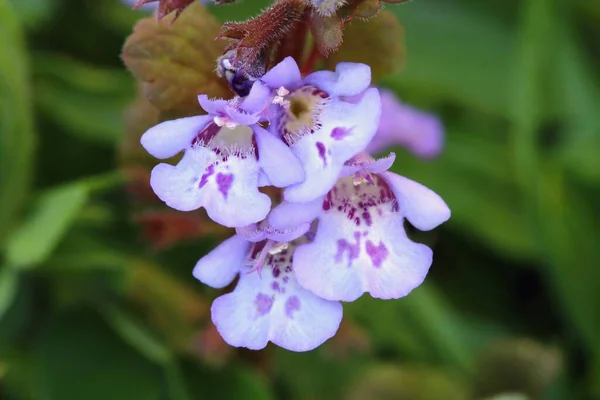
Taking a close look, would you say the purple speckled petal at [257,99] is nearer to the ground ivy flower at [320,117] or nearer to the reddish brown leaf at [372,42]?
the ground ivy flower at [320,117]

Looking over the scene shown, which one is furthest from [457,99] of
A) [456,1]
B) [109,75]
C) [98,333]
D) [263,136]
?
[263,136]

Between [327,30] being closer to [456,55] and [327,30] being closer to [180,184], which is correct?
[180,184]

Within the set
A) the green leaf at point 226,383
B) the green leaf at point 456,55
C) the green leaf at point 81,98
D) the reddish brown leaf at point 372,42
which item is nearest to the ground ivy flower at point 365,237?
the reddish brown leaf at point 372,42

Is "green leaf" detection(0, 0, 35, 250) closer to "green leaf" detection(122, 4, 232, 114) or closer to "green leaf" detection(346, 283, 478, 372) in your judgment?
"green leaf" detection(122, 4, 232, 114)

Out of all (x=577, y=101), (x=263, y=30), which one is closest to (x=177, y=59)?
(x=263, y=30)

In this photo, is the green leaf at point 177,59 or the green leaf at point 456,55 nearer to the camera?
the green leaf at point 177,59

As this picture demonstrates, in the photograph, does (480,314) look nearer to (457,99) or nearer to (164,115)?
(457,99)
